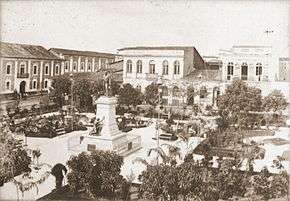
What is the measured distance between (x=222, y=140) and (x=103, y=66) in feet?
5.35

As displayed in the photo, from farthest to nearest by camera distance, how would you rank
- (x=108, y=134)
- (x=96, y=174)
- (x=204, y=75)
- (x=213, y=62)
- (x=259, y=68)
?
(x=108, y=134) → (x=204, y=75) → (x=213, y=62) → (x=259, y=68) → (x=96, y=174)

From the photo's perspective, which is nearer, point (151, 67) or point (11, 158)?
point (11, 158)

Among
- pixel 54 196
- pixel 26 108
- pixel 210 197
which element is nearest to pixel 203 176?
pixel 210 197

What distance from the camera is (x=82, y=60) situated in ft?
16.9

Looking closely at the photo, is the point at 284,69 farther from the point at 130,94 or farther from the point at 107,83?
the point at 107,83

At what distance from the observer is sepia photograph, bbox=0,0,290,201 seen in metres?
4.55

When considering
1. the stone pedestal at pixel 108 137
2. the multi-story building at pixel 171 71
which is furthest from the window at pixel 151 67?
the stone pedestal at pixel 108 137

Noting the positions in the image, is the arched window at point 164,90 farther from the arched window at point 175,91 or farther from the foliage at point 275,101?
the foliage at point 275,101

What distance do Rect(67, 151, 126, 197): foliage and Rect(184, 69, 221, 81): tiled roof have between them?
131 centimetres

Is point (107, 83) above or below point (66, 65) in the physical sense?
below

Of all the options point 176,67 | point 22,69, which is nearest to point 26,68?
point 22,69

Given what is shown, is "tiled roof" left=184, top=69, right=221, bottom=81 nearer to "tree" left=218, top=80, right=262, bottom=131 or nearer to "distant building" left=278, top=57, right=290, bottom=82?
"tree" left=218, top=80, right=262, bottom=131

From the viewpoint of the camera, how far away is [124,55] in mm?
5172

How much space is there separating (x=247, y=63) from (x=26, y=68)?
8.43ft
